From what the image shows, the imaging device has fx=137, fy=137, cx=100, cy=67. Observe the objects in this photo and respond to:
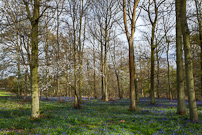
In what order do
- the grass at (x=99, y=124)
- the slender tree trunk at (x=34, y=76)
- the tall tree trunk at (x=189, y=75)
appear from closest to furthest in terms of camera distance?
the grass at (x=99, y=124) → the tall tree trunk at (x=189, y=75) → the slender tree trunk at (x=34, y=76)

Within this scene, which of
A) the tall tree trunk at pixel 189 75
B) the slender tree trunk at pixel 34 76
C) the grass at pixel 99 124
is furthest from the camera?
the slender tree trunk at pixel 34 76

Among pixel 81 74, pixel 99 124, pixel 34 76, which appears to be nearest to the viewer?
pixel 99 124

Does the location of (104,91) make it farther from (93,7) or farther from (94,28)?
(93,7)

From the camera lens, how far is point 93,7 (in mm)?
22578

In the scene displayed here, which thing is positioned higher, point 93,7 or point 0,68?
point 93,7

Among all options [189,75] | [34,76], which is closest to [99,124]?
[34,76]

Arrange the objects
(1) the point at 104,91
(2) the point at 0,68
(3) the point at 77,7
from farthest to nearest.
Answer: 1. (1) the point at 104,91
2. (2) the point at 0,68
3. (3) the point at 77,7

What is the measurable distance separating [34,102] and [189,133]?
8274 mm

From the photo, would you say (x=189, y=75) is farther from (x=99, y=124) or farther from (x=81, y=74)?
(x=81, y=74)

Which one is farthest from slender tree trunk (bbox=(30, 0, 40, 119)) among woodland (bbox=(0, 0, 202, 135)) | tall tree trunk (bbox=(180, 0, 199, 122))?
tall tree trunk (bbox=(180, 0, 199, 122))

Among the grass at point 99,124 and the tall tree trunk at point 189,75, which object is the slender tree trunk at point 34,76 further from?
the tall tree trunk at point 189,75

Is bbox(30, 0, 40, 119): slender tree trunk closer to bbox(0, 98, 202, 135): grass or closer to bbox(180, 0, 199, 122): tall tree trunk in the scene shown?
bbox(0, 98, 202, 135): grass

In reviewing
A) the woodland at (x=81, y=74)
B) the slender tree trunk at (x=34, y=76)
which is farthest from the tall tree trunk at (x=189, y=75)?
the slender tree trunk at (x=34, y=76)

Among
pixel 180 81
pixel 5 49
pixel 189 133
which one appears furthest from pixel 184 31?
pixel 5 49
